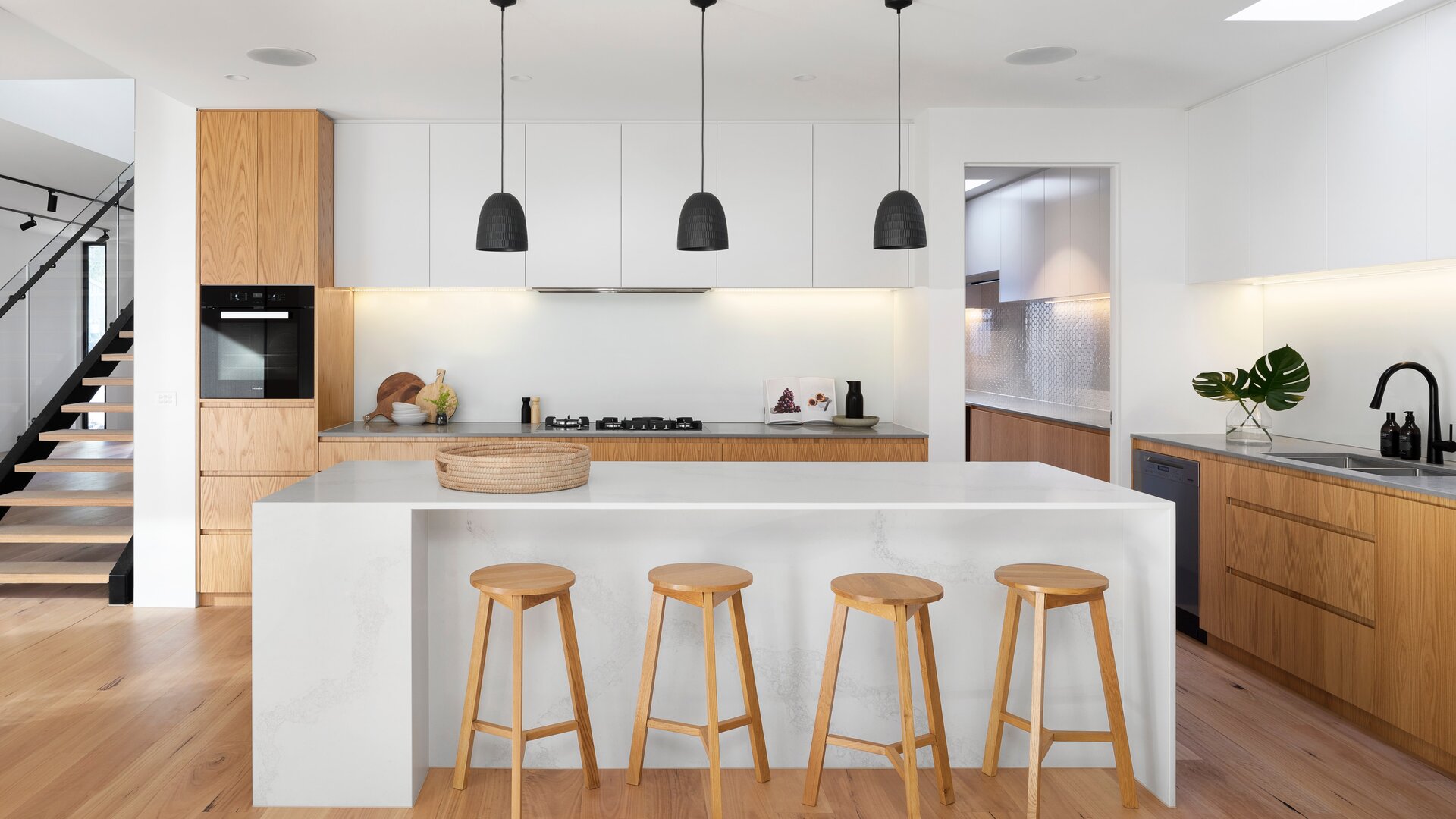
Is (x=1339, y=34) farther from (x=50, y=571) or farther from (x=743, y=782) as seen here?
(x=50, y=571)

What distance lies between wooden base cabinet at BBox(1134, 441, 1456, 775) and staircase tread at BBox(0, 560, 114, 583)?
524 cm

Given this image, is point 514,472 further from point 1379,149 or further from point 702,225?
point 1379,149

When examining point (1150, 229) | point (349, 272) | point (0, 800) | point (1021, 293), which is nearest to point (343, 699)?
point (0, 800)

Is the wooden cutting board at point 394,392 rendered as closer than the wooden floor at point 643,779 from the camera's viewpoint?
No

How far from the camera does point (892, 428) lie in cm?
480

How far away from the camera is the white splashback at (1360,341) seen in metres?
3.47

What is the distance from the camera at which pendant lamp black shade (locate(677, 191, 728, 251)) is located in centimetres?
290

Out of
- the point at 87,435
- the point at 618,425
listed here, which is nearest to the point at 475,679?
the point at 618,425

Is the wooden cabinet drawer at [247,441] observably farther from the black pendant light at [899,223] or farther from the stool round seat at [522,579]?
the black pendant light at [899,223]

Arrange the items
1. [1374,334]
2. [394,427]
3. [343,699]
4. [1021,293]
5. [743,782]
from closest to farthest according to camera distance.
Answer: [343,699] → [743,782] → [1374,334] → [394,427] → [1021,293]

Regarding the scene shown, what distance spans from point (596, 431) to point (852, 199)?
5.86ft

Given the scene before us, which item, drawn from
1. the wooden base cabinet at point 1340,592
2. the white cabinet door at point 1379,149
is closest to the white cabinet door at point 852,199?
the wooden base cabinet at point 1340,592

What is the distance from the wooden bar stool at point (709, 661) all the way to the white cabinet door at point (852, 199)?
249 cm

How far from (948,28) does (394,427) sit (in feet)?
10.8
